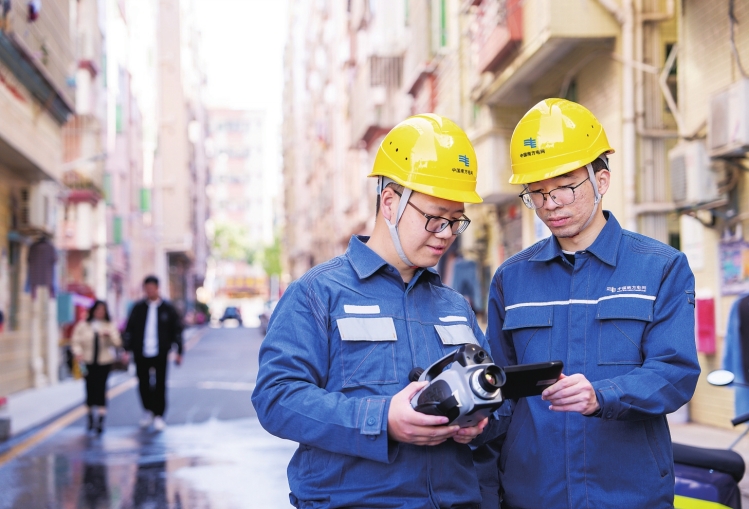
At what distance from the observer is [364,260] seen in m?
3.16

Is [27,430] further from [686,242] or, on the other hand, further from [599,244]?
[599,244]

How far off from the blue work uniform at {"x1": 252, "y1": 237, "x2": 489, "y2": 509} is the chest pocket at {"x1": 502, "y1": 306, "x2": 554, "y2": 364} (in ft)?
1.37

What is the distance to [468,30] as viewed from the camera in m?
19.5

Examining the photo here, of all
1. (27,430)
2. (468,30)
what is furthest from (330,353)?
(468,30)

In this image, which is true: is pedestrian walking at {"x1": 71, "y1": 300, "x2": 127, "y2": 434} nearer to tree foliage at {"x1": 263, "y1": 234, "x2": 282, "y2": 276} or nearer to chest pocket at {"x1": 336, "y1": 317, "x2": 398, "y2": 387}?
chest pocket at {"x1": 336, "y1": 317, "x2": 398, "y2": 387}

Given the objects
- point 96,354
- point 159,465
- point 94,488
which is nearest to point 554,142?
point 94,488

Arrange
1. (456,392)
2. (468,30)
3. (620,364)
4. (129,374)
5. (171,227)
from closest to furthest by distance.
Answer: (456,392), (620,364), (468,30), (129,374), (171,227)

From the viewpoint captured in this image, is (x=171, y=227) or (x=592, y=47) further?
(x=171, y=227)

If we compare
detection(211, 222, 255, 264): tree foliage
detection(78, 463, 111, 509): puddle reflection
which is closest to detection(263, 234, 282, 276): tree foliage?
detection(211, 222, 255, 264): tree foliage

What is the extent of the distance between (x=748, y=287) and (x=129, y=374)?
18.3 metres

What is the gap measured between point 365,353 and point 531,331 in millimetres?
755

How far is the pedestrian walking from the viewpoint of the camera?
13.6 meters

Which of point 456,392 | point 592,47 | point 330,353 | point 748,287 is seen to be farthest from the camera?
point 592,47

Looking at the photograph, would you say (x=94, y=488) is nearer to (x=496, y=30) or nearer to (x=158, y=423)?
(x=158, y=423)
